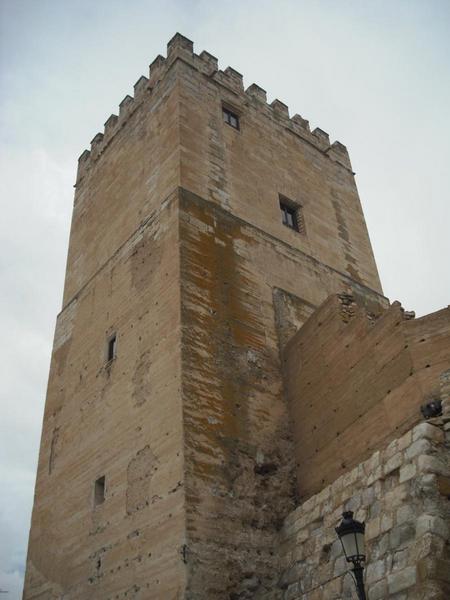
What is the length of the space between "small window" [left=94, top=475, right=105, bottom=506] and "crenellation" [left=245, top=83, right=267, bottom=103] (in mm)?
10278

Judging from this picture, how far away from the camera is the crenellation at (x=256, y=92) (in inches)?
648

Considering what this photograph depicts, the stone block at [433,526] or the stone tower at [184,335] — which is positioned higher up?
the stone tower at [184,335]

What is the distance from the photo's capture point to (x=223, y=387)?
33.0 ft

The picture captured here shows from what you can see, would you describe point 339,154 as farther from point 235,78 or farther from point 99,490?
point 99,490

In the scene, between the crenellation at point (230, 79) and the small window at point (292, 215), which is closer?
the small window at point (292, 215)

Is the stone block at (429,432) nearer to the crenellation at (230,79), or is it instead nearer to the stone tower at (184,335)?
the stone tower at (184,335)

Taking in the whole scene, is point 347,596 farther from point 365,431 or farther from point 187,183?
point 187,183

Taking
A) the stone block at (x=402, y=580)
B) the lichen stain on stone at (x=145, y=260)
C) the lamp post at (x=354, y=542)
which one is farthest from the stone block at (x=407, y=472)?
the lichen stain on stone at (x=145, y=260)

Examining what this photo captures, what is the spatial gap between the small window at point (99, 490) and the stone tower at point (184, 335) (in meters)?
0.05

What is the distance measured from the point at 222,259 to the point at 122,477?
413 centimetres

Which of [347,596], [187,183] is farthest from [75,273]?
[347,596]

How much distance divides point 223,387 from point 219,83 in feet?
27.5

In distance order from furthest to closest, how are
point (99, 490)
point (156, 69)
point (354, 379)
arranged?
point (156, 69) < point (99, 490) < point (354, 379)

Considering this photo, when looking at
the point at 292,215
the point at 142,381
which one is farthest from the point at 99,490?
the point at 292,215
